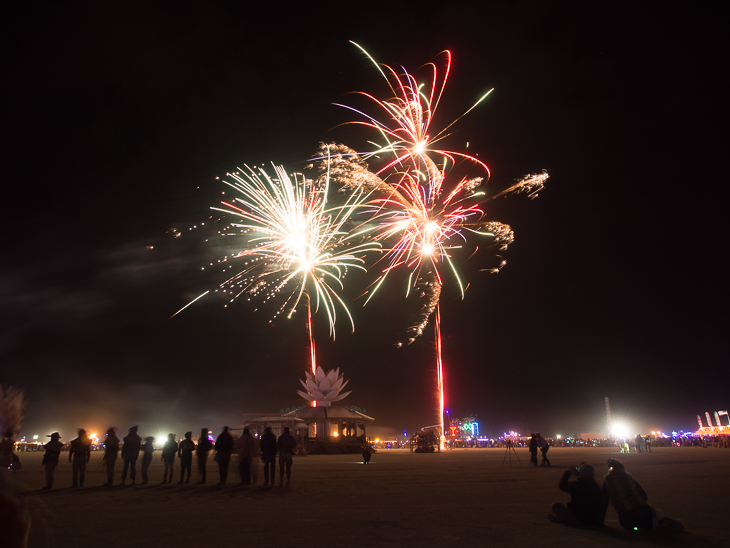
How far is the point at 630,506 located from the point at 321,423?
121 ft

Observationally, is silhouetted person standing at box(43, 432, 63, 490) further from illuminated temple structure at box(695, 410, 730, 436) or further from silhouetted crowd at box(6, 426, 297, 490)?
illuminated temple structure at box(695, 410, 730, 436)

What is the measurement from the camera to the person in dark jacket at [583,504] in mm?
6516

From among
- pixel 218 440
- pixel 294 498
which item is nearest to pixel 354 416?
pixel 218 440

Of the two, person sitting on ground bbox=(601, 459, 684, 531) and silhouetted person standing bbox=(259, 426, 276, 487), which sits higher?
silhouetted person standing bbox=(259, 426, 276, 487)

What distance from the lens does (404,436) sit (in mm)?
69375

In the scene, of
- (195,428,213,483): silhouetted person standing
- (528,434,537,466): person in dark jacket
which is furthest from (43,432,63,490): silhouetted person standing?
(528,434,537,466): person in dark jacket

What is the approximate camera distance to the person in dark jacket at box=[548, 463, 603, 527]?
21.4 feet

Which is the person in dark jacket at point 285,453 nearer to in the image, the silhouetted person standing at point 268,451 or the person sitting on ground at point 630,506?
the silhouetted person standing at point 268,451

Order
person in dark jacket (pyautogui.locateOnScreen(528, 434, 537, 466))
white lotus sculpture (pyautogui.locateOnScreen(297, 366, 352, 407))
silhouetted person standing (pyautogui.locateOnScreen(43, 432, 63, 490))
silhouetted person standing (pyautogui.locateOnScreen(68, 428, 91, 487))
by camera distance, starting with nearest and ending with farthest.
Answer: silhouetted person standing (pyautogui.locateOnScreen(43, 432, 63, 490)) → silhouetted person standing (pyautogui.locateOnScreen(68, 428, 91, 487)) → person in dark jacket (pyautogui.locateOnScreen(528, 434, 537, 466)) → white lotus sculpture (pyautogui.locateOnScreen(297, 366, 352, 407))

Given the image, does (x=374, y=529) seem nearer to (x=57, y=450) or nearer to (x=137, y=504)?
(x=137, y=504)

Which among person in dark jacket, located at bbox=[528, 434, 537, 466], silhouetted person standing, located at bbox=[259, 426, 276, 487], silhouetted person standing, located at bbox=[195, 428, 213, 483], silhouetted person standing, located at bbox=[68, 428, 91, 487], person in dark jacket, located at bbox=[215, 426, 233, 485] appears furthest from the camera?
person in dark jacket, located at bbox=[528, 434, 537, 466]

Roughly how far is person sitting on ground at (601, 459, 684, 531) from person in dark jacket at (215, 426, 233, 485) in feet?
31.8

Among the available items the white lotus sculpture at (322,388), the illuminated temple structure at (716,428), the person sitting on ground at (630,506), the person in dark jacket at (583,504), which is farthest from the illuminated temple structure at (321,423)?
the illuminated temple structure at (716,428)

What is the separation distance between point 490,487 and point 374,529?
5778mm
